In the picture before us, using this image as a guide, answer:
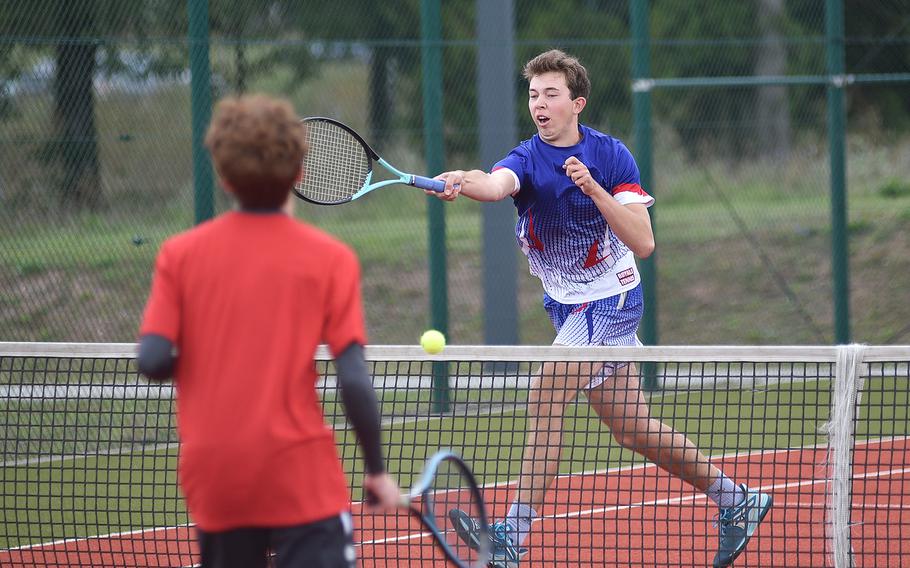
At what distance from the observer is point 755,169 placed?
10.2 meters

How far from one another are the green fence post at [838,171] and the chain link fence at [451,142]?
152 mm

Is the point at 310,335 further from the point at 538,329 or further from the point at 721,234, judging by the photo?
the point at 721,234

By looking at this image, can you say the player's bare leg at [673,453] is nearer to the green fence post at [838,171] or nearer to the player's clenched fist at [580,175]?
the player's clenched fist at [580,175]

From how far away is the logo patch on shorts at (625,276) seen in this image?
14.4 ft

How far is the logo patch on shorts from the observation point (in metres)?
4.38

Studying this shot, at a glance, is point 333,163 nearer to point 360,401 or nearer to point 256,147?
point 256,147

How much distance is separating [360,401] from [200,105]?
455 cm

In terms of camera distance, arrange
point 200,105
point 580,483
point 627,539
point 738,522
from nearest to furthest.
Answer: point 738,522 < point 627,539 < point 580,483 < point 200,105

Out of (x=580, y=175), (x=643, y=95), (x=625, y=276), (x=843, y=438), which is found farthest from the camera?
(x=643, y=95)

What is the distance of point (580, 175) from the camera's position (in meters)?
3.91

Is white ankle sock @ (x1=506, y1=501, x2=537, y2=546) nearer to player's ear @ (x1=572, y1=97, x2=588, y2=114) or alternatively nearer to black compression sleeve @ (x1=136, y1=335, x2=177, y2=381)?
player's ear @ (x1=572, y1=97, x2=588, y2=114)

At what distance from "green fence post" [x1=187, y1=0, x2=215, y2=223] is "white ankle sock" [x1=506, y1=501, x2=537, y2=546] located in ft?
10.3

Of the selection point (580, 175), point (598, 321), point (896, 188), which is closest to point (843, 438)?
point (598, 321)

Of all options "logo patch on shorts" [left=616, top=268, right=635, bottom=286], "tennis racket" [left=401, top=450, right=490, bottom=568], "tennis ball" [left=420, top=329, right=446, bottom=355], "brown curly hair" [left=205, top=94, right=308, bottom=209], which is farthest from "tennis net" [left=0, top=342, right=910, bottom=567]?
"brown curly hair" [left=205, top=94, right=308, bottom=209]
